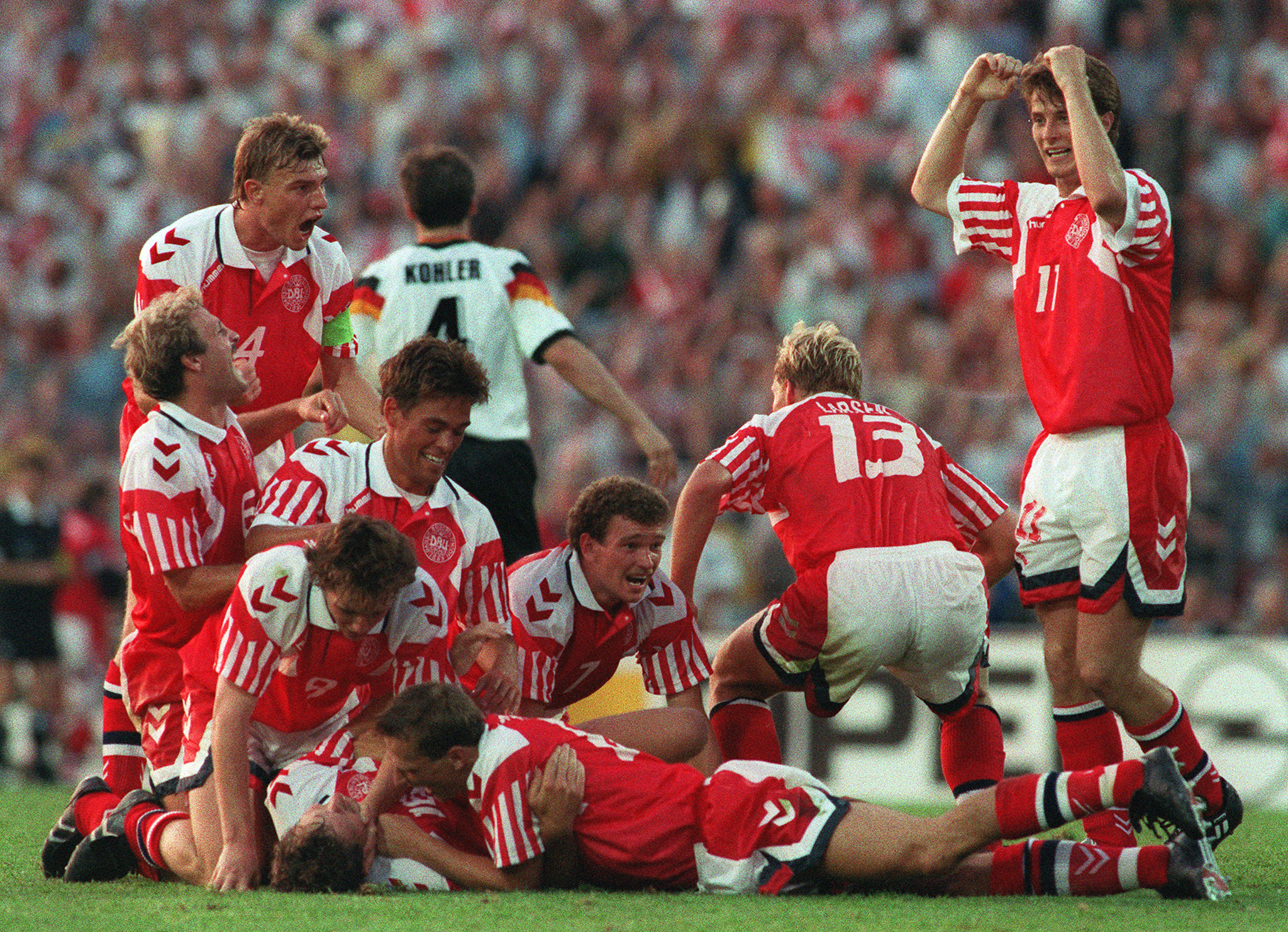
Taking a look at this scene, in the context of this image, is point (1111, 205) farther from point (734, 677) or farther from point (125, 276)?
point (125, 276)

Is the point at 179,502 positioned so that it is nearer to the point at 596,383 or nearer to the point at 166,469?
the point at 166,469

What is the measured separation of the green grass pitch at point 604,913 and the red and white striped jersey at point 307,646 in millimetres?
576

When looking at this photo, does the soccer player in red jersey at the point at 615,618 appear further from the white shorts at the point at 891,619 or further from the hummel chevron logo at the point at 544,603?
the white shorts at the point at 891,619

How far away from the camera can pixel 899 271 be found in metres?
10.6

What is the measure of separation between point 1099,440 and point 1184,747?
93 cm

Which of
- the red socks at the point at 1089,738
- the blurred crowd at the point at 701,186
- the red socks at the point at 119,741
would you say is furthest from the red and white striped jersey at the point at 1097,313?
the blurred crowd at the point at 701,186

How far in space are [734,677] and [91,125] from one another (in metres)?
10.2

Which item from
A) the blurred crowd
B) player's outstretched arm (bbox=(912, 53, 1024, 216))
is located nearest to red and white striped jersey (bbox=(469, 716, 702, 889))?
player's outstretched arm (bbox=(912, 53, 1024, 216))

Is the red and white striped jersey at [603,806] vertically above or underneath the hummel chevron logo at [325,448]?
underneath

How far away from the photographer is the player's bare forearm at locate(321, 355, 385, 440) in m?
5.46

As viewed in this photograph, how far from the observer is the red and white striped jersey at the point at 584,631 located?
4.91 m

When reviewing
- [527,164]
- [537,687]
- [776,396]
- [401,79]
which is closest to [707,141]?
[527,164]

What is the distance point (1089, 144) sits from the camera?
4492 millimetres

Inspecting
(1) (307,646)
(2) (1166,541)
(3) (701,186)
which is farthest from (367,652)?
(3) (701,186)
